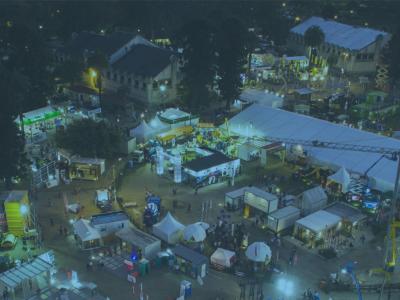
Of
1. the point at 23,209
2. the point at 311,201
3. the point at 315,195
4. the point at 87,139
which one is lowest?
the point at 311,201

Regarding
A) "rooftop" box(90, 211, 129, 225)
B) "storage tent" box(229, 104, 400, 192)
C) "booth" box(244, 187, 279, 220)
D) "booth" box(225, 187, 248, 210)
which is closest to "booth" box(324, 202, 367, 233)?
"booth" box(244, 187, 279, 220)

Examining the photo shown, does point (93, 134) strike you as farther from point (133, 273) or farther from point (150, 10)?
point (150, 10)

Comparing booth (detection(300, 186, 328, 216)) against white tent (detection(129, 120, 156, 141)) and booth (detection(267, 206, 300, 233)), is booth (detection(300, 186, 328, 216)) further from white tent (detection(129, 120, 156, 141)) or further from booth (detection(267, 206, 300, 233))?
white tent (detection(129, 120, 156, 141))

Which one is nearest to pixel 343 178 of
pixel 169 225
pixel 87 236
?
pixel 169 225

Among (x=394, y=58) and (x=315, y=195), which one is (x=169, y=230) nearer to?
(x=315, y=195)

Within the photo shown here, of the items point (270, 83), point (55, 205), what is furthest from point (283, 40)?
point (55, 205)

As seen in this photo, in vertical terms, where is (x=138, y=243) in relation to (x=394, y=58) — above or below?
below

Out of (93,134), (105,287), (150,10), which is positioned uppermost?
(150,10)

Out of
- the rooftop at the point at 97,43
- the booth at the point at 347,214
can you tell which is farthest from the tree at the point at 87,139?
the rooftop at the point at 97,43
